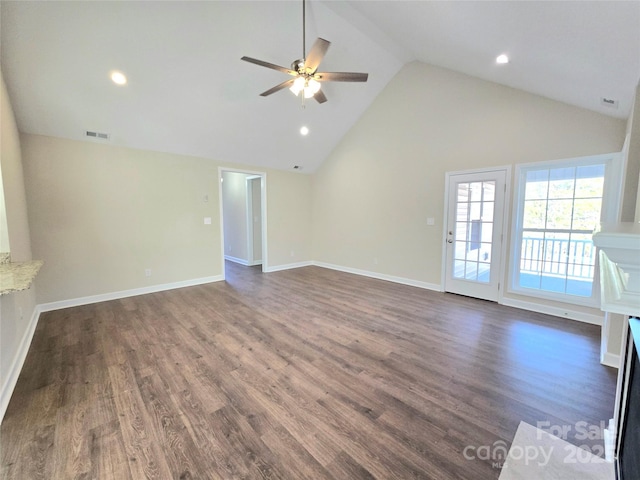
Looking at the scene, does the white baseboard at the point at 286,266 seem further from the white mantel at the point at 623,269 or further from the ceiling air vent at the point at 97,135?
the white mantel at the point at 623,269

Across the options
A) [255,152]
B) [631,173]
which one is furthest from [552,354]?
[255,152]

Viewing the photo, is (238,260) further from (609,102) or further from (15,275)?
(609,102)

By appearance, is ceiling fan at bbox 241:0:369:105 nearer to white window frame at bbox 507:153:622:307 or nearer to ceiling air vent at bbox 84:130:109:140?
white window frame at bbox 507:153:622:307

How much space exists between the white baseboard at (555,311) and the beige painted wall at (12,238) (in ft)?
17.8

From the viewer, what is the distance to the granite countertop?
1599mm

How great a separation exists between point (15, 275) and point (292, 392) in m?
2.20

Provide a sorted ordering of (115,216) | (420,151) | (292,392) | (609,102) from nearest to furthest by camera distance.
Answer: (292,392)
(609,102)
(115,216)
(420,151)

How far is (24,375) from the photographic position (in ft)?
7.57

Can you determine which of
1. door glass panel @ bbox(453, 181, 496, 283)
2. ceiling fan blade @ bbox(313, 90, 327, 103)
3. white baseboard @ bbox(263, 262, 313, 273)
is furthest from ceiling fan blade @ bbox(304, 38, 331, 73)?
white baseboard @ bbox(263, 262, 313, 273)

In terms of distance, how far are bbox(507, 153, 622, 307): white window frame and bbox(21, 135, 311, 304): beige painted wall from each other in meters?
5.11

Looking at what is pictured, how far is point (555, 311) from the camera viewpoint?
3.57m

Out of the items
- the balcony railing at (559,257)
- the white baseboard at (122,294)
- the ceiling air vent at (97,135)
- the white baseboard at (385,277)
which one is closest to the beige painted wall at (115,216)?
the white baseboard at (122,294)

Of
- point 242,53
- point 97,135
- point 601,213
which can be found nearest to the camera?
point 601,213

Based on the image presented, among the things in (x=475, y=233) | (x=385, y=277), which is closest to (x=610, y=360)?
(x=475, y=233)
